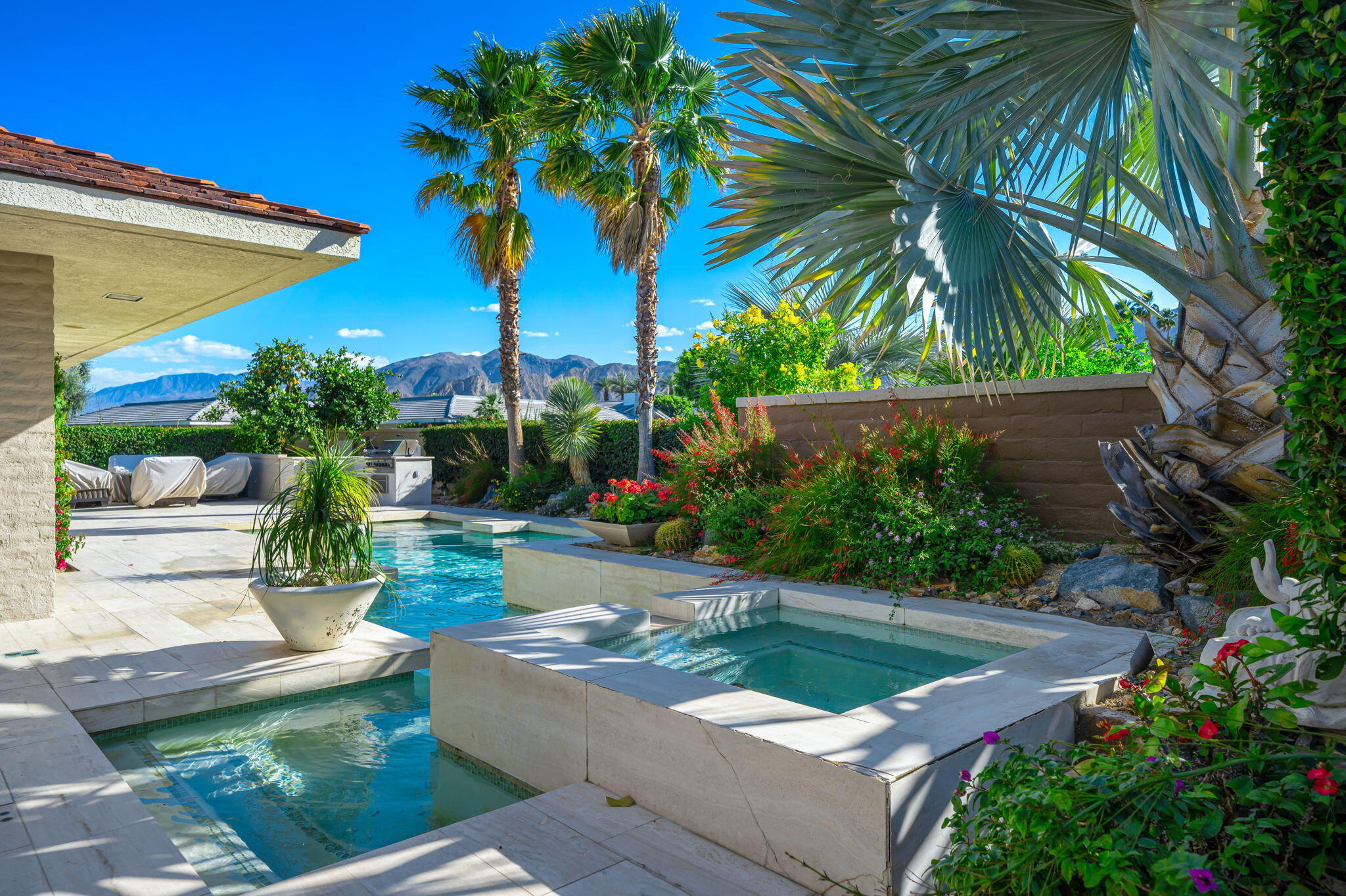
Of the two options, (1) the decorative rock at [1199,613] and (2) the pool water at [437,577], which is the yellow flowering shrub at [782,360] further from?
(1) the decorative rock at [1199,613]

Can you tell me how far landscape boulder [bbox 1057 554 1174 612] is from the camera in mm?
4020

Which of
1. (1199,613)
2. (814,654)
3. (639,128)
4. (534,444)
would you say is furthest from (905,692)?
(534,444)

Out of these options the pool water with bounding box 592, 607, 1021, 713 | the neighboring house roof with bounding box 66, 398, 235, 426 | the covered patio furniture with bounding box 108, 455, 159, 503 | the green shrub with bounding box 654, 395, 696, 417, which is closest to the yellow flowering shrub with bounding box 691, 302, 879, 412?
the green shrub with bounding box 654, 395, 696, 417

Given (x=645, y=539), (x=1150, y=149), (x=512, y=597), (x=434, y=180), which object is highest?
(x=434, y=180)

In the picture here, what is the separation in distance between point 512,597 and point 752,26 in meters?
4.90

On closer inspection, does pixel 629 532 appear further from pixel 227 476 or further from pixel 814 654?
pixel 227 476

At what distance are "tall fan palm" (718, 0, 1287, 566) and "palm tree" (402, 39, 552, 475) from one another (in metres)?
10.0

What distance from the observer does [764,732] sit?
2.17 m

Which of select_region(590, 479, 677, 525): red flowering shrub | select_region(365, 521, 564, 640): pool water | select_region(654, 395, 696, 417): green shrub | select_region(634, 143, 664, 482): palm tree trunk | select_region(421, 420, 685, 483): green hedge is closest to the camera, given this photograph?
select_region(365, 521, 564, 640): pool water

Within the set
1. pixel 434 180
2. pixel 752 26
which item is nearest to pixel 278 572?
pixel 752 26

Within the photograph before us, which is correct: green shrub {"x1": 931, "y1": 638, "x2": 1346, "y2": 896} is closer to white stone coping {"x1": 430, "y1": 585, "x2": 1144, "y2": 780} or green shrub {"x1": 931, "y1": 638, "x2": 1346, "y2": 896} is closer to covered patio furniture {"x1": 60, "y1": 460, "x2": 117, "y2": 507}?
white stone coping {"x1": 430, "y1": 585, "x2": 1144, "y2": 780}

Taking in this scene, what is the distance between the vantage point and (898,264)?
3.56 metres

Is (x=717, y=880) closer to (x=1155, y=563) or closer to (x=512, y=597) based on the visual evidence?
(x=1155, y=563)

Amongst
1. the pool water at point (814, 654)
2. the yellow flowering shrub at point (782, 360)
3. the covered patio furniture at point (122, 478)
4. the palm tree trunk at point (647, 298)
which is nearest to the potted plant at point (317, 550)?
the pool water at point (814, 654)
